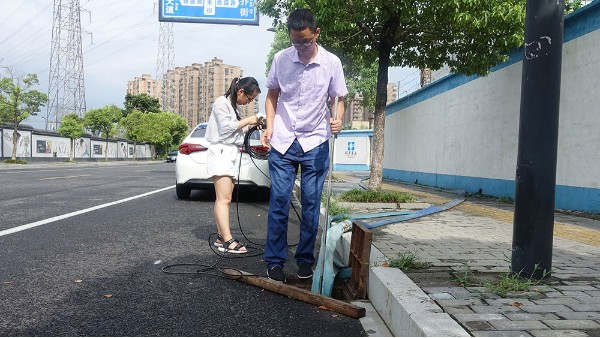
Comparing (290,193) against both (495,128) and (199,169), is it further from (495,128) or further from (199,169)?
(495,128)

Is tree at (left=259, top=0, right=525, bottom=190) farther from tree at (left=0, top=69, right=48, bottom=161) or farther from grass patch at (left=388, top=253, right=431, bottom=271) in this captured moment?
tree at (left=0, top=69, right=48, bottom=161)

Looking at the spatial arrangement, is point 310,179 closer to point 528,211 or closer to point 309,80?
point 309,80

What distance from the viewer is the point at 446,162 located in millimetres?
12758

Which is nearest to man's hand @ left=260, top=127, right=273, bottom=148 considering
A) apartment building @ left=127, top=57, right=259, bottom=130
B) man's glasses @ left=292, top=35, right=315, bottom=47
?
man's glasses @ left=292, top=35, right=315, bottom=47

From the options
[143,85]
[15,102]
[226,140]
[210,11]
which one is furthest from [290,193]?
[143,85]

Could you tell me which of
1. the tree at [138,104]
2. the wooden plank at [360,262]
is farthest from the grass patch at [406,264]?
the tree at [138,104]

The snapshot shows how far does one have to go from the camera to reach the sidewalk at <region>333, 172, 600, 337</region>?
7.36 ft

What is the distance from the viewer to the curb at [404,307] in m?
2.17

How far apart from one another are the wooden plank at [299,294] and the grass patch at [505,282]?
0.71m

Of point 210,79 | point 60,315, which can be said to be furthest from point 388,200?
point 210,79

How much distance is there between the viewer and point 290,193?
354 centimetres

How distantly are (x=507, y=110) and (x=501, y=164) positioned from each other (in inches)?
42.5

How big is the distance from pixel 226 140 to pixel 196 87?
100 meters

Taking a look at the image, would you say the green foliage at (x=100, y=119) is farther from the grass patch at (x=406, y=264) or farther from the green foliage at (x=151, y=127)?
the grass patch at (x=406, y=264)
